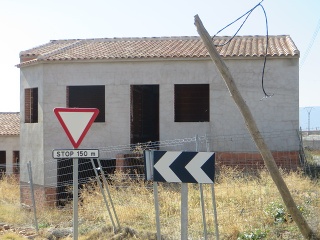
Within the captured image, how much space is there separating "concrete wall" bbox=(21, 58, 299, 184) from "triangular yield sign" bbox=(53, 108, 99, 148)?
1172cm

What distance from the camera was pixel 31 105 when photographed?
23156 millimetres

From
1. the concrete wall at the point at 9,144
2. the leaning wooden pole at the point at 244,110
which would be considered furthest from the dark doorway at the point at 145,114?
the leaning wooden pole at the point at 244,110

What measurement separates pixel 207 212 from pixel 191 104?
979 centimetres

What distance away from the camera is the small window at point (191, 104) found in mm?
21109

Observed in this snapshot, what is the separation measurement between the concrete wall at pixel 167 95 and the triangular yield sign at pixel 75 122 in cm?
1172

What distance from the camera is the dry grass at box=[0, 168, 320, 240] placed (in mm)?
10383

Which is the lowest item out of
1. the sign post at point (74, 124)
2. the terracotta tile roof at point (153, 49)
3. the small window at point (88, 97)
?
the sign post at point (74, 124)

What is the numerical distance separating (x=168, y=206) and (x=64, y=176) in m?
9.39

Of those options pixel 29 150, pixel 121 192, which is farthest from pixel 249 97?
pixel 29 150

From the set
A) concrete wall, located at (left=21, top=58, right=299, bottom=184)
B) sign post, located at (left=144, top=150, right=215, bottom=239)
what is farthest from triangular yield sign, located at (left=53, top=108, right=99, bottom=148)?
concrete wall, located at (left=21, top=58, right=299, bottom=184)

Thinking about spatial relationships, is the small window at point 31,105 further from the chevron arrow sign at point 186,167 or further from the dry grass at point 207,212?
the chevron arrow sign at point 186,167

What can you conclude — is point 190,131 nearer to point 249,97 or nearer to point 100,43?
point 249,97

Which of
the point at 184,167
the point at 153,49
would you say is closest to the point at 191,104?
the point at 153,49

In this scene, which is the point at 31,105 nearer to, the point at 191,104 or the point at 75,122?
the point at 191,104
